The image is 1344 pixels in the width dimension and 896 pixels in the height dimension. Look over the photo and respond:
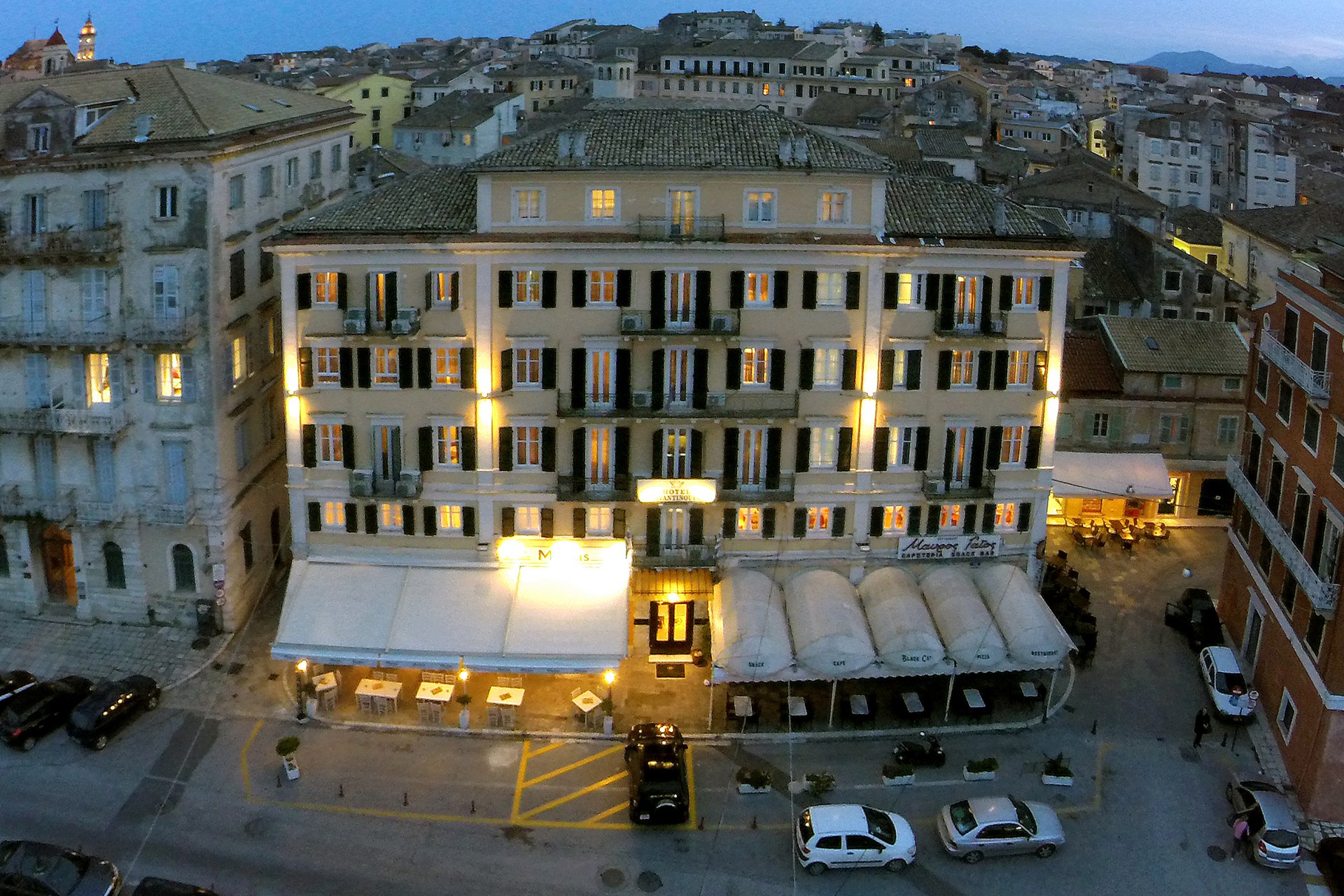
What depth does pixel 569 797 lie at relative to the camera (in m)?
40.8

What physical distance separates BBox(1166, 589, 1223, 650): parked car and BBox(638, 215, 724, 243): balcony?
Result: 82.6 ft

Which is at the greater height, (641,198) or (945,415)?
(641,198)

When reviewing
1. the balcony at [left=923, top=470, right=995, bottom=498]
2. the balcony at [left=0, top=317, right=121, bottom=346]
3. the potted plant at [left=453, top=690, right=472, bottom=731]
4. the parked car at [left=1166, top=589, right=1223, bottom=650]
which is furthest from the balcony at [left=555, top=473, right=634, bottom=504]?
the parked car at [left=1166, top=589, right=1223, bottom=650]

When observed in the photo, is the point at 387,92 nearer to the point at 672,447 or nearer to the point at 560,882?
the point at 672,447

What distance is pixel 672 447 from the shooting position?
46938 millimetres

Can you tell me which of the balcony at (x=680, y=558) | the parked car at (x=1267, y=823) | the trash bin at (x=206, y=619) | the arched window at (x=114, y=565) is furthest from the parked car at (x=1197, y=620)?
the arched window at (x=114, y=565)

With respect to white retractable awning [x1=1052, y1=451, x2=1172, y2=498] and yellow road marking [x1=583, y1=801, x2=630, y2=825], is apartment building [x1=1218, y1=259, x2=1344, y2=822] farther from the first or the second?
yellow road marking [x1=583, y1=801, x2=630, y2=825]

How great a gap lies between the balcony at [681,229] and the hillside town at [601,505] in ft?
0.48

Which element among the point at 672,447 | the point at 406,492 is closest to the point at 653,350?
the point at 672,447

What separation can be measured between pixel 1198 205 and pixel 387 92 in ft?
282

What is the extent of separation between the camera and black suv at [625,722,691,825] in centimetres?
3891

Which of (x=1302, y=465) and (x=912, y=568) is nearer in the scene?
(x=1302, y=465)

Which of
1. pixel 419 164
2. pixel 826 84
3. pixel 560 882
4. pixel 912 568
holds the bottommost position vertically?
pixel 560 882

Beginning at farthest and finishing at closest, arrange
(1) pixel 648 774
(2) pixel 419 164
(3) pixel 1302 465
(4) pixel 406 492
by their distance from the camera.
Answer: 1. (2) pixel 419 164
2. (4) pixel 406 492
3. (3) pixel 1302 465
4. (1) pixel 648 774
